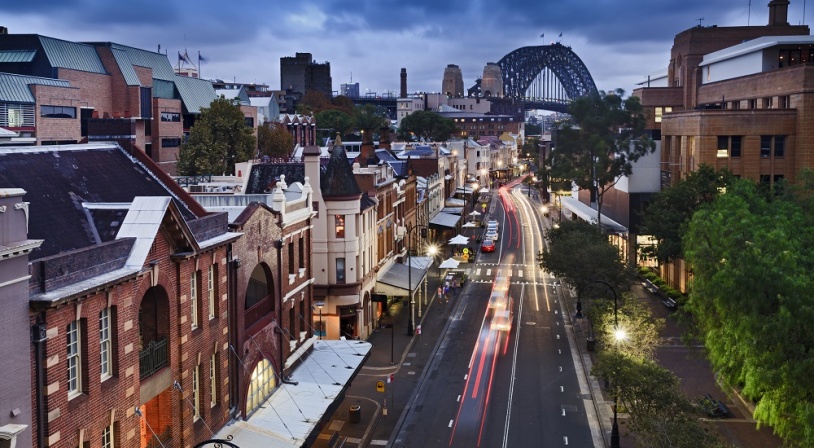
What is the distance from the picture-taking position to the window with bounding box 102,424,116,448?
23883 mm

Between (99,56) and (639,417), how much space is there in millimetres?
96384

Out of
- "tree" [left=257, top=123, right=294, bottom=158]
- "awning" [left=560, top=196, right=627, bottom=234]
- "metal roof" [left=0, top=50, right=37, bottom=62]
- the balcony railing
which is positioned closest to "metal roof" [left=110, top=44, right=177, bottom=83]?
"metal roof" [left=0, top=50, right=37, bottom=62]

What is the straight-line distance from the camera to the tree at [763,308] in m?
30.6

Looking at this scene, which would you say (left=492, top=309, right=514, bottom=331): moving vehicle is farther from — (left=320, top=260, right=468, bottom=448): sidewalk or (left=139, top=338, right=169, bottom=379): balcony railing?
(left=139, top=338, right=169, bottom=379): balcony railing

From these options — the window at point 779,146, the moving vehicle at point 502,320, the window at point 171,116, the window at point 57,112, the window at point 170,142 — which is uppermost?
the window at point 171,116

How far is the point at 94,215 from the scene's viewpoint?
26.3m

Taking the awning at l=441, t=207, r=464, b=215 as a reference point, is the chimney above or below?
above

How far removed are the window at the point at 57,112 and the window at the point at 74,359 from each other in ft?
243

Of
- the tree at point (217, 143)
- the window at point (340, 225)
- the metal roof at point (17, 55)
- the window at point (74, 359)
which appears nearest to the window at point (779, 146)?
the window at point (340, 225)

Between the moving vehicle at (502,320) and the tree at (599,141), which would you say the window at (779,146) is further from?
the moving vehicle at (502,320)

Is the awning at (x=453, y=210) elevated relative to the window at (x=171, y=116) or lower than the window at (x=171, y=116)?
lower

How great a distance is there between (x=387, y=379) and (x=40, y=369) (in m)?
33.4

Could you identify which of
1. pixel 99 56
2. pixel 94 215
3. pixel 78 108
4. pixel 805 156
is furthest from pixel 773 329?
pixel 99 56

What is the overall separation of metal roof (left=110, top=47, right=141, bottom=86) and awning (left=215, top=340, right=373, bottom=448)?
246 ft
